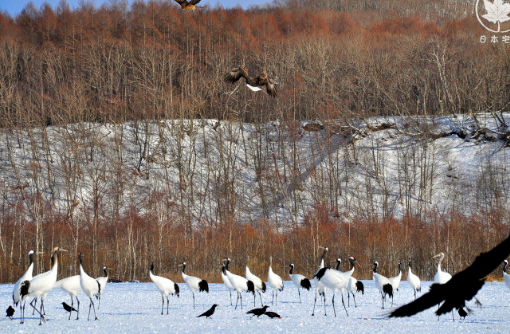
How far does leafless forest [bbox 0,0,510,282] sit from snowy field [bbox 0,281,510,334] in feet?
23.9

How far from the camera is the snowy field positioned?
10602 millimetres

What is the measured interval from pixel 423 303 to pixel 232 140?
4301cm

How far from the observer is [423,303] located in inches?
40.8

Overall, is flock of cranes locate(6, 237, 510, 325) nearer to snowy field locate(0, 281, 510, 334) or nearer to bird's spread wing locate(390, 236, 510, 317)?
bird's spread wing locate(390, 236, 510, 317)

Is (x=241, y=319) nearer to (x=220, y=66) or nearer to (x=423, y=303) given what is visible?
(x=423, y=303)

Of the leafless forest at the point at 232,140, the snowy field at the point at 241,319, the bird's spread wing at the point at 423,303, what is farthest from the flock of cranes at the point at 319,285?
the leafless forest at the point at 232,140

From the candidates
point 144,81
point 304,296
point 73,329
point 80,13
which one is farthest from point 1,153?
point 73,329

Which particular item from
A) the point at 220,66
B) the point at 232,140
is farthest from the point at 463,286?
the point at 220,66

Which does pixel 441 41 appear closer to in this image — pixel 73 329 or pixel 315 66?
pixel 315 66

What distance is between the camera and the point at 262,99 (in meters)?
46.0

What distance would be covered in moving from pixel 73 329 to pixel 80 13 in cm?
5581

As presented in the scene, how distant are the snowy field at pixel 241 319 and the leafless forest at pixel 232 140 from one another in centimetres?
727

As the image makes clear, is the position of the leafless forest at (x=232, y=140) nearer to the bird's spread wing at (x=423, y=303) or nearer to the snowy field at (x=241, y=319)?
the snowy field at (x=241, y=319)

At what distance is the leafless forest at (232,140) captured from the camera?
2570 centimetres
